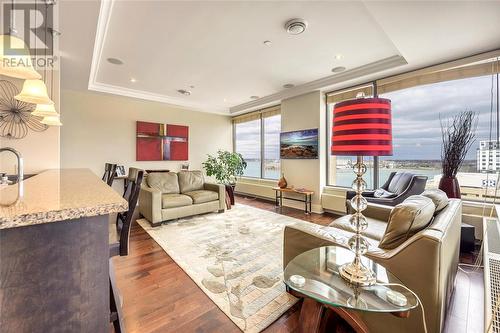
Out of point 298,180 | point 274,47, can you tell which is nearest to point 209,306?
point 274,47

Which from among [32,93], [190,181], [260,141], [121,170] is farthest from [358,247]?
[260,141]

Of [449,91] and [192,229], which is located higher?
[449,91]

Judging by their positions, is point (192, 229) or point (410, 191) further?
point (192, 229)

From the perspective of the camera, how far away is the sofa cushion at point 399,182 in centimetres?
321

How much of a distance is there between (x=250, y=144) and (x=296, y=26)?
453 cm

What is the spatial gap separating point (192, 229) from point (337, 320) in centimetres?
249

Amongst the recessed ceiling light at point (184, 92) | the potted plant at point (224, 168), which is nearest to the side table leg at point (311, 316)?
the potted plant at point (224, 168)

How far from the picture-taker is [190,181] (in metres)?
4.64

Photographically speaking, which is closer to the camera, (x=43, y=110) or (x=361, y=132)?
(x=361, y=132)

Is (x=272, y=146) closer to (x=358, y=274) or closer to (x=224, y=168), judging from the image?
(x=224, y=168)

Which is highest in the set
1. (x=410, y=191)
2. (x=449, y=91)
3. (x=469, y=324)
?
(x=449, y=91)

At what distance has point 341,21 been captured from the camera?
2.42 metres

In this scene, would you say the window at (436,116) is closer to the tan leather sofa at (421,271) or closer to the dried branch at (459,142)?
the dried branch at (459,142)

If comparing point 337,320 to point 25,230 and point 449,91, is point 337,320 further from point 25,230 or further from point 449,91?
point 449,91
